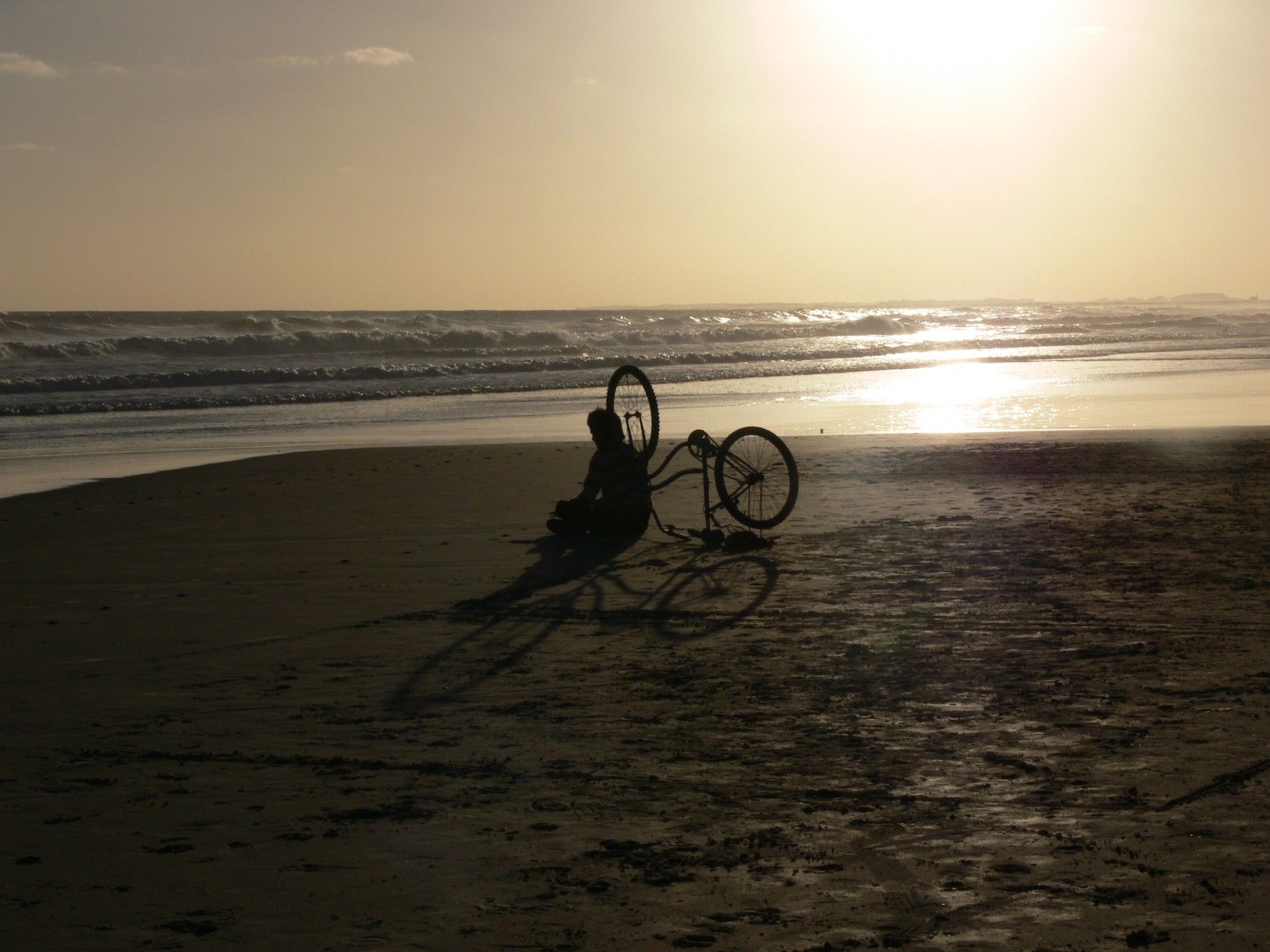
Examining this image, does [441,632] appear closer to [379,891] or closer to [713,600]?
[713,600]

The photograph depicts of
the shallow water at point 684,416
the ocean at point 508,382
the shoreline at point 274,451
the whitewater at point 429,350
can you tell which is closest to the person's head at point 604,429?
the shoreline at point 274,451

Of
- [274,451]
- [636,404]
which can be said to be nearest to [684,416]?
[274,451]

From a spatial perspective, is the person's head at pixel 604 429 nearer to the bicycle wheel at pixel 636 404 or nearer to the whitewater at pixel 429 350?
the bicycle wheel at pixel 636 404

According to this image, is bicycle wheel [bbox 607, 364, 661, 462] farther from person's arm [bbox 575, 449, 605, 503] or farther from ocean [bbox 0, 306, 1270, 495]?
ocean [bbox 0, 306, 1270, 495]

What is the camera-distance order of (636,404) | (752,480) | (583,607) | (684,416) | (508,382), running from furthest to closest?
(508,382)
(684,416)
(636,404)
(752,480)
(583,607)

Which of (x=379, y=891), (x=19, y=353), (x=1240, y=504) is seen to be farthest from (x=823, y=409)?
(x=19, y=353)

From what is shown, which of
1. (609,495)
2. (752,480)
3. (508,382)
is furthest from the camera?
(508,382)

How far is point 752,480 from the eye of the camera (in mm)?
10336

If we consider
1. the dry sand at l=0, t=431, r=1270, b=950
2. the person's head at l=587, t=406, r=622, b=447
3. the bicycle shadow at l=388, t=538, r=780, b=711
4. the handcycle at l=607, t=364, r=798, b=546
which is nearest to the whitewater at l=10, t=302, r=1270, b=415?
the person's head at l=587, t=406, r=622, b=447

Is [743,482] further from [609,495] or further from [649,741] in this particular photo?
[649,741]

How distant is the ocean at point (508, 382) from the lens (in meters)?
20.4

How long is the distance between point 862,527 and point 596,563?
2.44 metres

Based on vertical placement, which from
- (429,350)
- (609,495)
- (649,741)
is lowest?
(649,741)

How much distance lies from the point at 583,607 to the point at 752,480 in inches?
114
